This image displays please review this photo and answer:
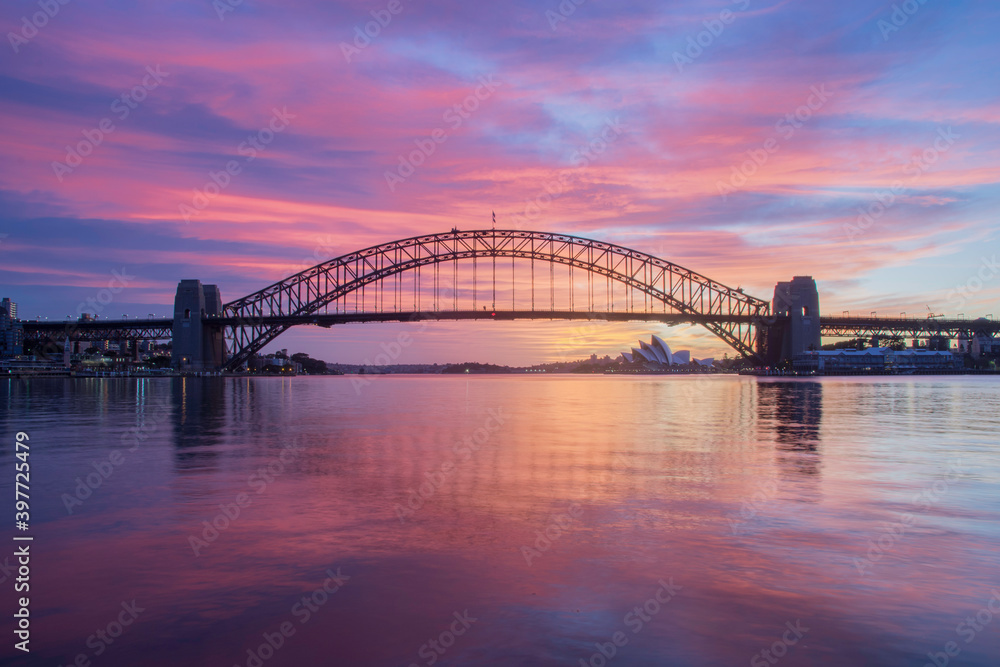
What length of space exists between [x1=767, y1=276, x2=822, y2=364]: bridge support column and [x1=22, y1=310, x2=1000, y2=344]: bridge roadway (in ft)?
5.67

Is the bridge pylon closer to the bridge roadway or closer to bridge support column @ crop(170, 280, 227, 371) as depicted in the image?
the bridge roadway

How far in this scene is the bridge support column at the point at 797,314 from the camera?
96500 millimetres

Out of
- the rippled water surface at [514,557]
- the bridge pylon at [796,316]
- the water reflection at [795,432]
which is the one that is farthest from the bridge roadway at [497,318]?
the rippled water surface at [514,557]

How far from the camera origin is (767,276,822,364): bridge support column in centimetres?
9650

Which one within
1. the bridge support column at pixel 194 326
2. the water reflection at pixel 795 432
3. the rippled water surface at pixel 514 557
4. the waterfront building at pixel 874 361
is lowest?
the water reflection at pixel 795 432

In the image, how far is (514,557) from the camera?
7453mm

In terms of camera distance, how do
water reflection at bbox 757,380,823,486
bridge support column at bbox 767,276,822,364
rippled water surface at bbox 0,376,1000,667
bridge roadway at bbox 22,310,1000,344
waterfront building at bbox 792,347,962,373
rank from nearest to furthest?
rippled water surface at bbox 0,376,1000,667 < water reflection at bbox 757,380,823,486 < bridge roadway at bbox 22,310,1000,344 < bridge support column at bbox 767,276,822,364 < waterfront building at bbox 792,347,962,373

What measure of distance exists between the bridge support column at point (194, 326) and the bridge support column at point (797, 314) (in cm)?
7571

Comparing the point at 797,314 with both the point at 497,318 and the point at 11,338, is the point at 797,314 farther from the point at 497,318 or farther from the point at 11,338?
the point at 11,338

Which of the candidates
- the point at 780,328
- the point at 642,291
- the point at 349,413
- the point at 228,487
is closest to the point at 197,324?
the point at 642,291

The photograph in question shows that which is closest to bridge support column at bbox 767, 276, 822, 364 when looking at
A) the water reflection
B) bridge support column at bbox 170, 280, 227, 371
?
the water reflection

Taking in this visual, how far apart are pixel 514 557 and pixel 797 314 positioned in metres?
97.5

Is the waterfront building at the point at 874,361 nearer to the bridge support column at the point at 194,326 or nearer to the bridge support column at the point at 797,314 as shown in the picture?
the bridge support column at the point at 797,314

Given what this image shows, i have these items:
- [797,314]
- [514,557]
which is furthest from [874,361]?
[514,557]
